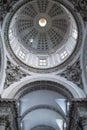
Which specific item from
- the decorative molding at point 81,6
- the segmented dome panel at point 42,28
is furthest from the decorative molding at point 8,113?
the segmented dome panel at point 42,28

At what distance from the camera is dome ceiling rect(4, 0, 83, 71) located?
28.9 m

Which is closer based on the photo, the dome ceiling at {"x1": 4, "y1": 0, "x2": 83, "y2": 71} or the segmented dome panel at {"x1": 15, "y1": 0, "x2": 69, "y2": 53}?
the dome ceiling at {"x1": 4, "y1": 0, "x2": 83, "y2": 71}

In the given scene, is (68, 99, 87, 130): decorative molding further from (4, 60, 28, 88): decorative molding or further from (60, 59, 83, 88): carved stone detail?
(4, 60, 28, 88): decorative molding

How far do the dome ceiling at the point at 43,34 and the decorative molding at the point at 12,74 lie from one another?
1762 mm

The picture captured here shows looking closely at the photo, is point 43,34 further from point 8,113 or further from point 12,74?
point 8,113

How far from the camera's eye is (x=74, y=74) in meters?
25.4

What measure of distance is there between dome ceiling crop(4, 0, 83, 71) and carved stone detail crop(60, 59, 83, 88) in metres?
1.69

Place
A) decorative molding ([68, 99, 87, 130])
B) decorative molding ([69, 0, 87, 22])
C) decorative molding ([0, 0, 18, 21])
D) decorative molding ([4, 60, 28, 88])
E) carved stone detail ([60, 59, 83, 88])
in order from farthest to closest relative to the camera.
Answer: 1. carved stone detail ([60, 59, 83, 88])
2. decorative molding ([4, 60, 28, 88])
3. decorative molding ([68, 99, 87, 130])
4. decorative molding ([0, 0, 18, 21])
5. decorative molding ([69, 0, 87, 22])

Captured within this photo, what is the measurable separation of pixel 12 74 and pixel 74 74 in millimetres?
6737

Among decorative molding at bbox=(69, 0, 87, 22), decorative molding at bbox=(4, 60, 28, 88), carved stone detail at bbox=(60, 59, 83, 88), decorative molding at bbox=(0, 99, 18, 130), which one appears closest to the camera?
decorative molding at bbox=(69, 0, 87, 22)

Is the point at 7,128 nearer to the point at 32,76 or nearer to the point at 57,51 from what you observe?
the point at 32,76

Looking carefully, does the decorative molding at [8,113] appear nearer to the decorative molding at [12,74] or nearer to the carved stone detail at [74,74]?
the decorative molding at [12,74]

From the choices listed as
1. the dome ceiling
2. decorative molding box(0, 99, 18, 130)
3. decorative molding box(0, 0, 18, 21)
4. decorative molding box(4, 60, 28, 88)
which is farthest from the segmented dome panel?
decorative molding box(0, 99, 18, 130)

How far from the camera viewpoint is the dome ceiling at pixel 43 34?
94.8 feet
